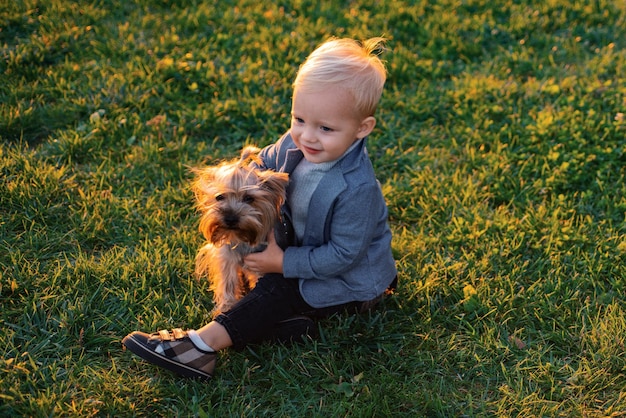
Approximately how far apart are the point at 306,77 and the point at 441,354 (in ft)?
5.09

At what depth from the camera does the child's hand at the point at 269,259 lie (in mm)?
3107

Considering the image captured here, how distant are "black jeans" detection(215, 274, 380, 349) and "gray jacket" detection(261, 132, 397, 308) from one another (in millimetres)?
80

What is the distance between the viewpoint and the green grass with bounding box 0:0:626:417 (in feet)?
9.94

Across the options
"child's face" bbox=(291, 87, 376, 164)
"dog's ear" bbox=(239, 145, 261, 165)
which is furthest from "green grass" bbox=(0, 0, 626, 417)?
"child's face" bbox=(291, 87, 376, 164)

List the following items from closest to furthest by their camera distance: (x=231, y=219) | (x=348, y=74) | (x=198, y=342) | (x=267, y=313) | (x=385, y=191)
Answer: (x=348, y=74) < (x=231, y=219) < (x=198, y=342) < (x=267, y=313) < (x=385, y=191)

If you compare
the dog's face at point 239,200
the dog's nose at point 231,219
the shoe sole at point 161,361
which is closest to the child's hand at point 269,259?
the dog's face at point 239,200

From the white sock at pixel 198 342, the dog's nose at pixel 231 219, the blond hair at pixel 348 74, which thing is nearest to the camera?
the blond hair at pixel 348 74

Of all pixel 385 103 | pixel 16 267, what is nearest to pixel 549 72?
pixel 385 103

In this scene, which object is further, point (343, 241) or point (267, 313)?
point (267, 313)

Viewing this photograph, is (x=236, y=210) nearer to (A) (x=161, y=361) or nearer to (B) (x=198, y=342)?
(B) (x=198, y=342)

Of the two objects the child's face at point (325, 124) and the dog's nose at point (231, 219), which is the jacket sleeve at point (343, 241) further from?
the dog's nose at point (231, 219)

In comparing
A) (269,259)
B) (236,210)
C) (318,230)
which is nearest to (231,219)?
(236,210)

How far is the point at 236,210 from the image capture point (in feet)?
9.47

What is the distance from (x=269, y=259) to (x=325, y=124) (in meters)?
0.74
